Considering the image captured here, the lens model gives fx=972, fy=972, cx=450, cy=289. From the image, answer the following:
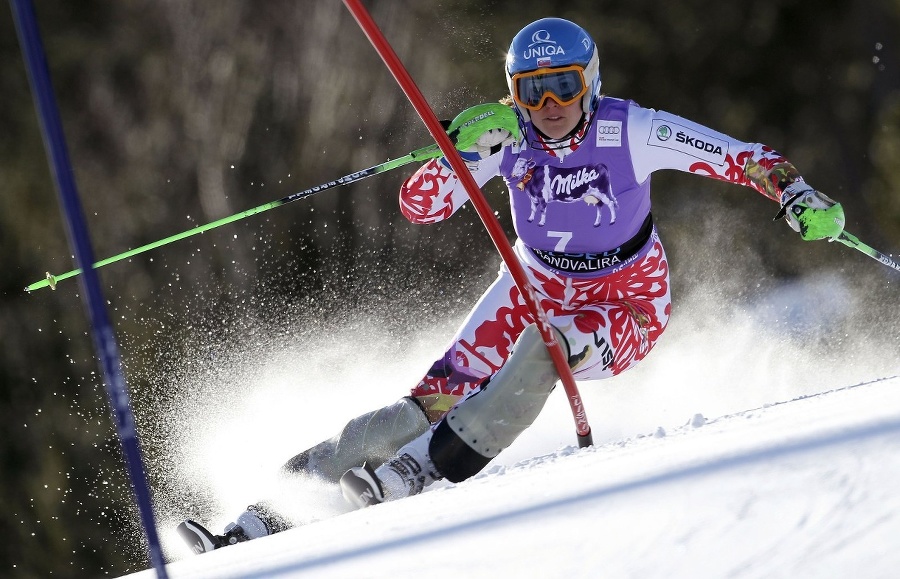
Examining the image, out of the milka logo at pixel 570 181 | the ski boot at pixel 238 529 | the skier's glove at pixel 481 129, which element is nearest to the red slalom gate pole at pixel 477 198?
the skier's glove at pixel 481 129

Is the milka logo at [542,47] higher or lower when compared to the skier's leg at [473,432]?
higher

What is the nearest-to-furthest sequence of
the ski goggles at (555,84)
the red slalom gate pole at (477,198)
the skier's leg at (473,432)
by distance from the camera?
the red slalom gate pole at (477,198), the skier's leg at (473,432), the ski goggles at (555,84)

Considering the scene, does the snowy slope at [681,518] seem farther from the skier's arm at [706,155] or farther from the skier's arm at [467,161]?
the skier's arm at [467,161]

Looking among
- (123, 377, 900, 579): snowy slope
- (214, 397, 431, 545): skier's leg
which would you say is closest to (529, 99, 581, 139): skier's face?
(214, 397, 431, 545): skier's leg

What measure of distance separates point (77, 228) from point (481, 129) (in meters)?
1.41

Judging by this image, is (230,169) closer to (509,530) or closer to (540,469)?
(540,469)

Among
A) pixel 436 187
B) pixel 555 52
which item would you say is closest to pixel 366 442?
pixel 436 187

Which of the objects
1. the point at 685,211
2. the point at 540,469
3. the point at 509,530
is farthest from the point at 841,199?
the point at 509,530

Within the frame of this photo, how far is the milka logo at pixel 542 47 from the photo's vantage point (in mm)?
2721

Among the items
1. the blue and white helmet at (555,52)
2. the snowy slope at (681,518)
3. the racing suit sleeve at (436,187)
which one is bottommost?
the snowy slope at (681,518)

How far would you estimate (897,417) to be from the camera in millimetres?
1300

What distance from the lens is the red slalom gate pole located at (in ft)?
7.13

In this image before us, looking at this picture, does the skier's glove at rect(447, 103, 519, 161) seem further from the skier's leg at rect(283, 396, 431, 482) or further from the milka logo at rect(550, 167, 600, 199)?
the skier's leg at rect(283, 396, 431, 482)

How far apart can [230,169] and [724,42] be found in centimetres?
310
